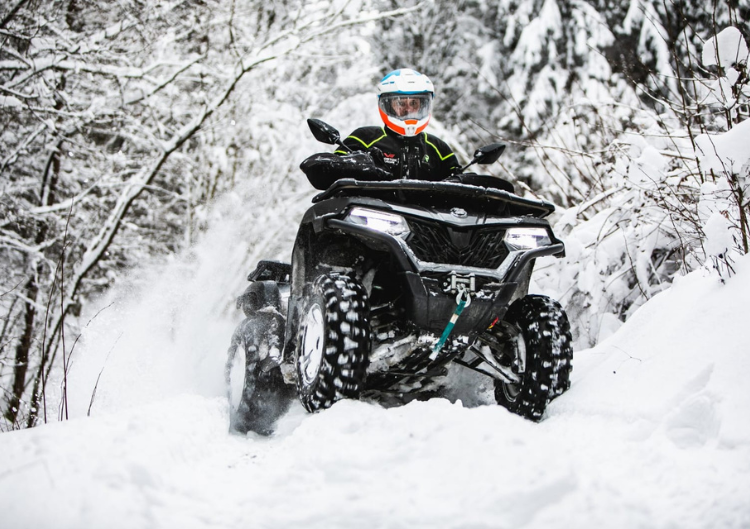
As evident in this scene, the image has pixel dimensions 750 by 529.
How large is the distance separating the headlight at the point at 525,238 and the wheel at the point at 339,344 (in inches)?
33.4

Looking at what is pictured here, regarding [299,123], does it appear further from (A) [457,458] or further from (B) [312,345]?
(A) [457,458]

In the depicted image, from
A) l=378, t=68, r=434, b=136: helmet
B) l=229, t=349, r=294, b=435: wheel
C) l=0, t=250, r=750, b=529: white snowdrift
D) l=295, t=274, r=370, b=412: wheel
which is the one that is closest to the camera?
l=0, t=250, r=750, b=529: white snowdrift

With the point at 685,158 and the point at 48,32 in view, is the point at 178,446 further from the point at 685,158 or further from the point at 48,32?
the point at 48,32

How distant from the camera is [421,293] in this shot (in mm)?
2994

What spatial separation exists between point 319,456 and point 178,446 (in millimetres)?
574

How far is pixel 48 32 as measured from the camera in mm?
7984

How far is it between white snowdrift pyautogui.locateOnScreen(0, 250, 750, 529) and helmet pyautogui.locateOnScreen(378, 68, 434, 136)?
84.2 inches

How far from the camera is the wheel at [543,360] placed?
125 inches

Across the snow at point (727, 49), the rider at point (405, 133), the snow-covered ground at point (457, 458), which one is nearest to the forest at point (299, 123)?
the snow at point (727, 49)

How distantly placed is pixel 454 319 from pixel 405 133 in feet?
5.56

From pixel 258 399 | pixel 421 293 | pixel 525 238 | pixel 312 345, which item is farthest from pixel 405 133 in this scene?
pixel 258 399

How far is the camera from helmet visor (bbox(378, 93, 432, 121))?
4168 millimetres

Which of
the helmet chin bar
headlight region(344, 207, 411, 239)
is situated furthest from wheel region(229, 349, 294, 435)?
the helmet chin bar

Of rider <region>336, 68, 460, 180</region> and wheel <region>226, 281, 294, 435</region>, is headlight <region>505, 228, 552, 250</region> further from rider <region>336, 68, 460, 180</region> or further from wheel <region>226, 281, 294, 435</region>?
wheel <region>226, 281, 294, 435</region>
